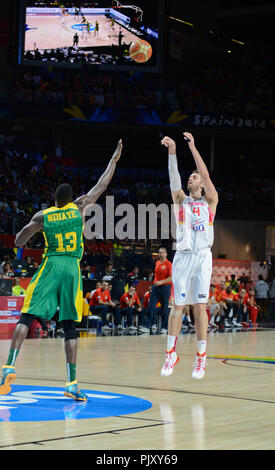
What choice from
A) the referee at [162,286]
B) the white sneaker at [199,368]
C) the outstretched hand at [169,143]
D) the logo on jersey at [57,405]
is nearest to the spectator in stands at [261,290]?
the referee at [162,286]

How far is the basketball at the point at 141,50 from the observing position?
31.1m

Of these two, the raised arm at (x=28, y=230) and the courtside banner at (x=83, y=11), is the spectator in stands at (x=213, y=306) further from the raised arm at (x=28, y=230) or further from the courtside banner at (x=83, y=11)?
the raised arm at (x=28, y=230)

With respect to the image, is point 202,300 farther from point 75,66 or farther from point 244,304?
point 75,66

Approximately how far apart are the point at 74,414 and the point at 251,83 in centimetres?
3585

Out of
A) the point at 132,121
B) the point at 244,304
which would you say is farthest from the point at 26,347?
the point at 132,121

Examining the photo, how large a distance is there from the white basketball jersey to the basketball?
23.6 meters

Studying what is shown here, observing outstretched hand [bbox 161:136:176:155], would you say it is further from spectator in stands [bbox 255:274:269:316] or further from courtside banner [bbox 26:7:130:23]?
courtside banner [bbox 26:7:130:23]

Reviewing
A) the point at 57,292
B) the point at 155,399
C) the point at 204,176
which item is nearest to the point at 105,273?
the point at 204,176

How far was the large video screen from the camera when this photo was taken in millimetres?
31250

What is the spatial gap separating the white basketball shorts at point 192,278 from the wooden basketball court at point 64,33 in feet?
79.9

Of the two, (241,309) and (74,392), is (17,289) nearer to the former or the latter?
(241,309)

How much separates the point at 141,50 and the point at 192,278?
23975 mm

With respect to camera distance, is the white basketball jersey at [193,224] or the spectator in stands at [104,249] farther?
the spectator in stands at [104,249]
